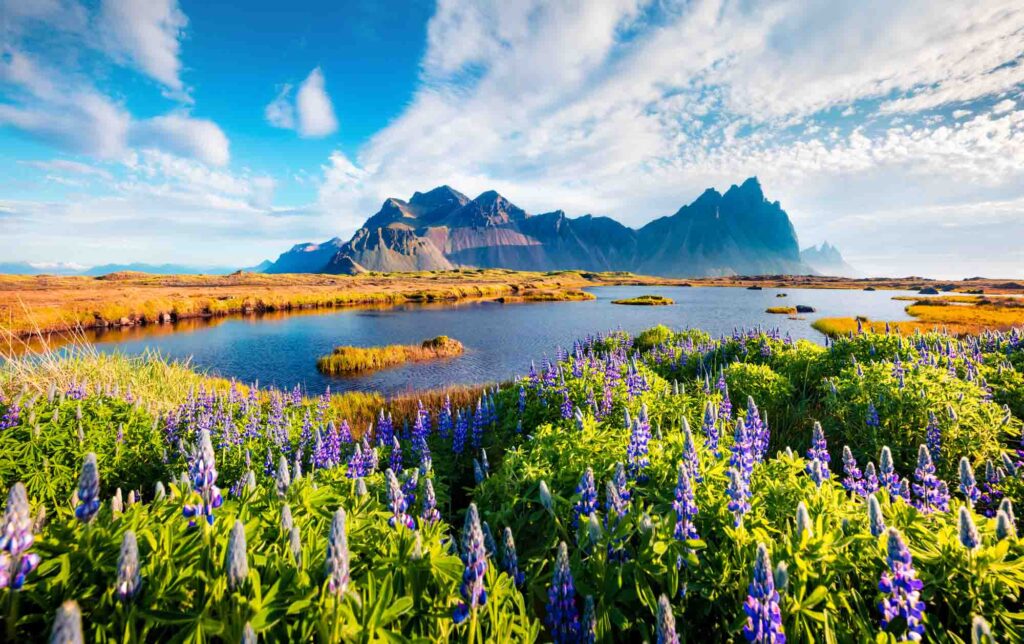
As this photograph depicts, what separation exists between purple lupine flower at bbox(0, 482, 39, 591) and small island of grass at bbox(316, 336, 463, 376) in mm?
25179

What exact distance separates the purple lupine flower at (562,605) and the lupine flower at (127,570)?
217 cm

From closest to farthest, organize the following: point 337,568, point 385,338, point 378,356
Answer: point 337,568, point 378,356, point 385,338

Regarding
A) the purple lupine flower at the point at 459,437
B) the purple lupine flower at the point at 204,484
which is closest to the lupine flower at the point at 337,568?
the purple lupine flower at the point at 204,484

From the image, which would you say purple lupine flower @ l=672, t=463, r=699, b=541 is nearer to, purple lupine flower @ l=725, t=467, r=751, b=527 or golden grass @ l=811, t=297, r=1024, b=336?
purple lupine flower @ l=725, t=467, r=751, b=527

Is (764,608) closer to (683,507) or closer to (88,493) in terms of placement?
(683,507)

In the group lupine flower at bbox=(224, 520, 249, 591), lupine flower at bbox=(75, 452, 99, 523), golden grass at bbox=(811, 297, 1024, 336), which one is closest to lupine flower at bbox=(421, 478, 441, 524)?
lupine flower at bbox=(224, 520, 249, 591)

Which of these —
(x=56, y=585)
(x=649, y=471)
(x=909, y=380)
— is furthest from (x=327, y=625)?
(x=909, y=380)

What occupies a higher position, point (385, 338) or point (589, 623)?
point (589, 623)

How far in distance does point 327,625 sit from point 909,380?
32.1 feet

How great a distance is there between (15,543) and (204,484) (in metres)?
0.83

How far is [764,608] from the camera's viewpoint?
2291 millimetres

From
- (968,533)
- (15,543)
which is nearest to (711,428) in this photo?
(968,533)

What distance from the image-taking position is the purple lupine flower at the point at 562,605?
2.69 m

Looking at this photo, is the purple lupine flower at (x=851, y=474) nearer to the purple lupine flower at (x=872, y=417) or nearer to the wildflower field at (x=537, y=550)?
the wildflower field at (x=537, y=550)
